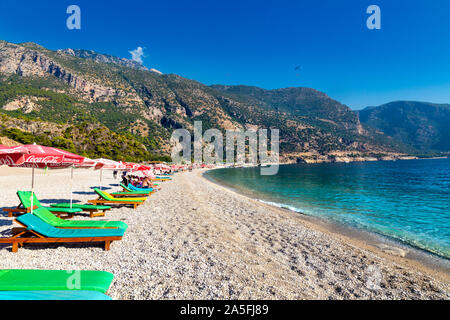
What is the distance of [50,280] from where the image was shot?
3.12m

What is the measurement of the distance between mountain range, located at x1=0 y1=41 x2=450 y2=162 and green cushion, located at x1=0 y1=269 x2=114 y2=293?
5641 centimetres

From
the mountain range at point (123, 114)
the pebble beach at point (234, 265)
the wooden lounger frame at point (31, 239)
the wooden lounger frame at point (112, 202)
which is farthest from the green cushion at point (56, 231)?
the mountain range at point (123, 114)

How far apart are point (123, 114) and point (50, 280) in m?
112

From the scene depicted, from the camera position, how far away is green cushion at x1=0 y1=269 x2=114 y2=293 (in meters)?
2.92

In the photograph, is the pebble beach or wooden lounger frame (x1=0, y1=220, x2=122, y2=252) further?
wooden lounger frame (x1=0, y1=220, x2=122, y2=252)

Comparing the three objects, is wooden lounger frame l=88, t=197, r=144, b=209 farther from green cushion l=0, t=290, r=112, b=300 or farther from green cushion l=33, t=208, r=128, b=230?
green cushion l=0, t=290, r=112, b=300

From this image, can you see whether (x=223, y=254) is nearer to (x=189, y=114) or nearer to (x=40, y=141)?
(x=40, y=141)

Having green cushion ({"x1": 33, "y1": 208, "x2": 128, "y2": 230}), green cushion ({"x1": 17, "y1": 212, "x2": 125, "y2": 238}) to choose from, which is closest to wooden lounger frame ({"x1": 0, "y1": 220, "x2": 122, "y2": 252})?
green cushion ({"x1": 17, "y1": 212, "x2": 125, "y2": 238})

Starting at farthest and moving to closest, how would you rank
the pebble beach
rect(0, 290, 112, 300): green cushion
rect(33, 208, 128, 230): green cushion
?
rect(33, 208, 128, 230): green cushion, the pebble beach, rect(0, 290, 112, 300): green cushion

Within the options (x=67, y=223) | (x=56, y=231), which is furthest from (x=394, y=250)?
(x=67, y=223)

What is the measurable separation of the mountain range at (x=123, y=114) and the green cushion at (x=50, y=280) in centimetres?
5641

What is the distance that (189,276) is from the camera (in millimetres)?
4305

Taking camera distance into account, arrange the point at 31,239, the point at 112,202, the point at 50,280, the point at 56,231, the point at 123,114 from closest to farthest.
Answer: the point at 50,280
the point at 31,239
the point at 56,231
the point at 112,202
the point at 123,114

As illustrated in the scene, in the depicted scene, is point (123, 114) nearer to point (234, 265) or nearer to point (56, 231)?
point (56, 231)
